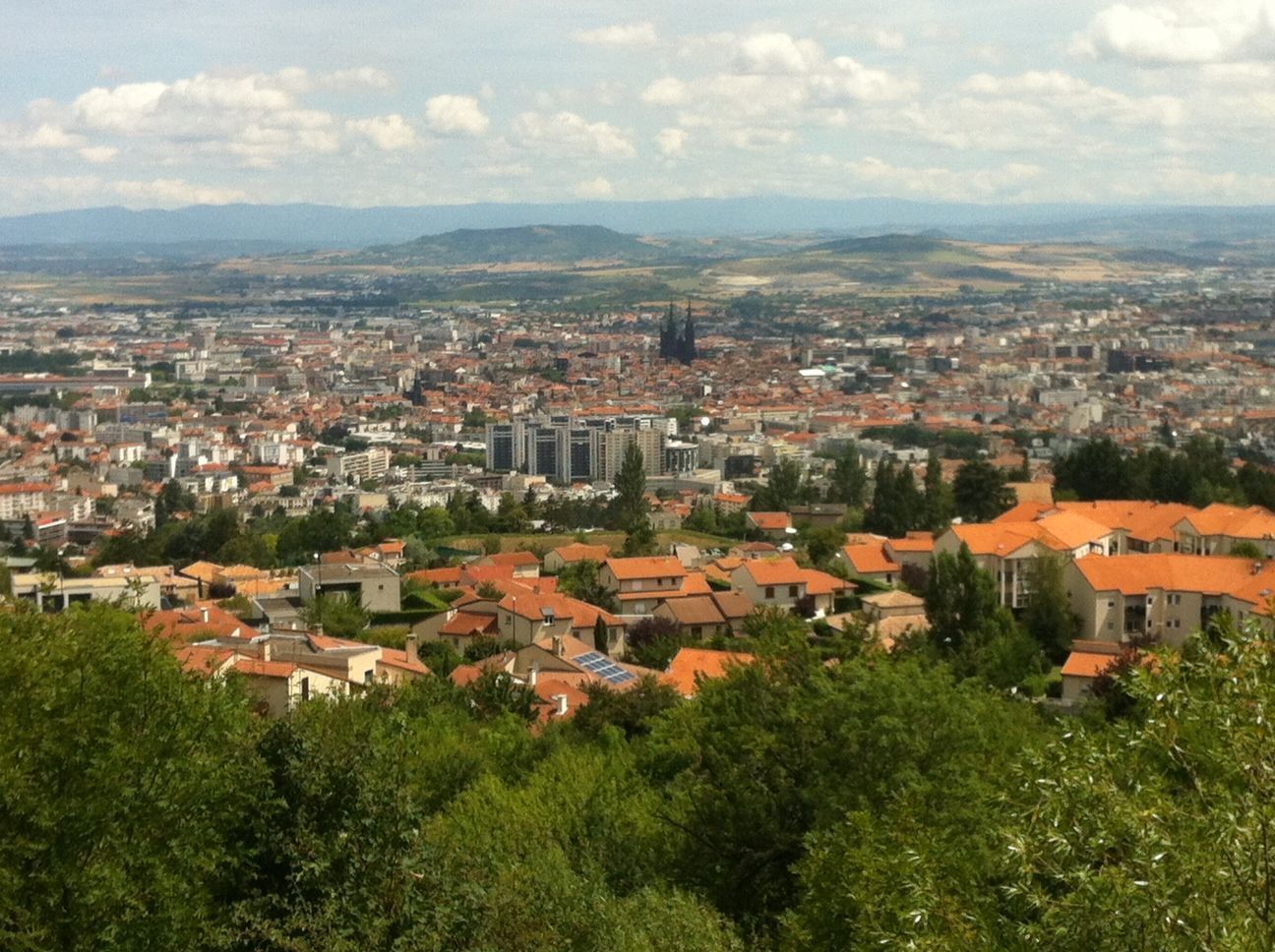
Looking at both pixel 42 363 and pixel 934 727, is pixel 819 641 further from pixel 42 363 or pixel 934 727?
pixel 42 363

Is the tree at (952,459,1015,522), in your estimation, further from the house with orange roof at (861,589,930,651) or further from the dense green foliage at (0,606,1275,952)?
the dense green foliage at (0,606,1275,952)

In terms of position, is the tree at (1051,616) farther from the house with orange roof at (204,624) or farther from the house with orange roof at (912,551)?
the house with orange roof at (204,624)

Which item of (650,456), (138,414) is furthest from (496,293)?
(650,456)

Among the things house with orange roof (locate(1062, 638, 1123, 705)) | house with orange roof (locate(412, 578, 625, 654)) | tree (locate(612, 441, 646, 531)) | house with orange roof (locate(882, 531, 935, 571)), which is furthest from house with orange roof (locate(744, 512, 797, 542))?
house with orange roof (locate(1062, 638, 1123, 705))

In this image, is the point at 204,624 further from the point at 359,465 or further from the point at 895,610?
the point at 359,465

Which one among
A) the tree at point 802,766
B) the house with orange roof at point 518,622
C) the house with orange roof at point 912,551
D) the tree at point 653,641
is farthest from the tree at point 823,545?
the tree at point 802,766

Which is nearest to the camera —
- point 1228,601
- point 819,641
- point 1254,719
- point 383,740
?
point 1254,719
